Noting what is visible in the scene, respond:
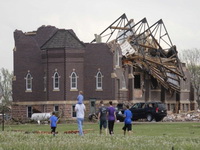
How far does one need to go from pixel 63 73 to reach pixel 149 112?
1086 centimetres

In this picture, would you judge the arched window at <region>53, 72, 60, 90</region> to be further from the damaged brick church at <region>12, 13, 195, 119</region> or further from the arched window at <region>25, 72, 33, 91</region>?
the arched window at <region>25, 72, 33, 91</region>

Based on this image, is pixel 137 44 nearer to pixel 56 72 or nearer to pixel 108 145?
pixel 56 72

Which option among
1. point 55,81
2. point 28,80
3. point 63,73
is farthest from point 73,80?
point 28,80

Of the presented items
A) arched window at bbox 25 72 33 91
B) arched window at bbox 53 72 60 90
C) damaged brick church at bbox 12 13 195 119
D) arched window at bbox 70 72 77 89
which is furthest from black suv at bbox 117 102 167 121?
arched window at bbox 25 72 33 91

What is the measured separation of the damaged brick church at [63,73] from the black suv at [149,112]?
6.98 m

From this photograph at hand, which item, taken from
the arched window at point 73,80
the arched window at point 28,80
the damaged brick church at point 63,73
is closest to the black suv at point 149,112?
the damaged brick church at point 63,73

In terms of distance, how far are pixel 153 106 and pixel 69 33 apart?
43.4 ft

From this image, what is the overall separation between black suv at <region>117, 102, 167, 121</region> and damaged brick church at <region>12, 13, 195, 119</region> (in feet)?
22.9

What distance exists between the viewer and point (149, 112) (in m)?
55.1

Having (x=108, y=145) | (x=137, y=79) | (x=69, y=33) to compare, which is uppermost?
(x=69, y=33)

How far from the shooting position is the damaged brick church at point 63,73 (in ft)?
201

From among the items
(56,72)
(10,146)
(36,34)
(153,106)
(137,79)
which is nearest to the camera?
(10,146)

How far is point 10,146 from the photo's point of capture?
62.1 ft

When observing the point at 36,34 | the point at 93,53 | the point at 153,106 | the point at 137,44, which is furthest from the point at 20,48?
the point at 153,106
